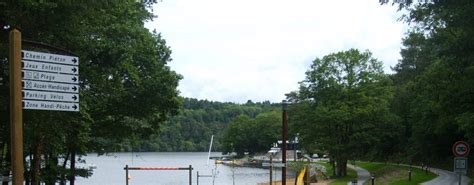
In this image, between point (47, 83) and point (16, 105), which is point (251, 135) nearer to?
point (16, 105)

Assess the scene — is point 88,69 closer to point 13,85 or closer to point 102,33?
point 102,33

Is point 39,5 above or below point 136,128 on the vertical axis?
above

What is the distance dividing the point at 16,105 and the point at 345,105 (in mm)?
46959

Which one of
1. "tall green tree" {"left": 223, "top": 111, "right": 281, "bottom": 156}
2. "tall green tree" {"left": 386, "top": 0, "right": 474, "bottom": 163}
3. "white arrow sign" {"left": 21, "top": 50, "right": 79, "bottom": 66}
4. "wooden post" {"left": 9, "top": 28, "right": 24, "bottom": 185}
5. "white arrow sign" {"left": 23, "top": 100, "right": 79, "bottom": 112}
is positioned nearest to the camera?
"white arrow sign" {"left": 23, "top": 100, "right": 79, "bottom": 112}

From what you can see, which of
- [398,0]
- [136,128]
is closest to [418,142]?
[136,128]

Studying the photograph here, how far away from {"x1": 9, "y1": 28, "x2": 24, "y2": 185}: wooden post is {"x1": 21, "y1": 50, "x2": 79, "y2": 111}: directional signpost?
0.11 meters

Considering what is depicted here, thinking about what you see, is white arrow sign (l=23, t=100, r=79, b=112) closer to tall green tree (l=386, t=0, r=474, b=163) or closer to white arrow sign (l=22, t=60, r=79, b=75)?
white arrow sign (l=22, t=60, r=79, b=75)

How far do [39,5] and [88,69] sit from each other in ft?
14.8

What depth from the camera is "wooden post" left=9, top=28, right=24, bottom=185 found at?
287 inches

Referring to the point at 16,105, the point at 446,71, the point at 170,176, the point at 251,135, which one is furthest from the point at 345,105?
the point at 251,135

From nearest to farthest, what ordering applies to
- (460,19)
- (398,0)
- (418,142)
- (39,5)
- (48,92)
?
(48,92) → (39,5) → (460,19) → (398,0) → (418,142)

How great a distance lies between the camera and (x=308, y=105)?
56.1m

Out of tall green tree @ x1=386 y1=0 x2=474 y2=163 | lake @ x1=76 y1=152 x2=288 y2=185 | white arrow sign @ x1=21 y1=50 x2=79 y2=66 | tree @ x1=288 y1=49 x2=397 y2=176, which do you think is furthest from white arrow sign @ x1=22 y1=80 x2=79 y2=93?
tree @ x1=288 y1=49 x2=397 y2=176

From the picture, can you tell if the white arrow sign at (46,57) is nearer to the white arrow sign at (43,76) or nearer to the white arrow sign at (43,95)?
the white arrow sign at (43,76)
